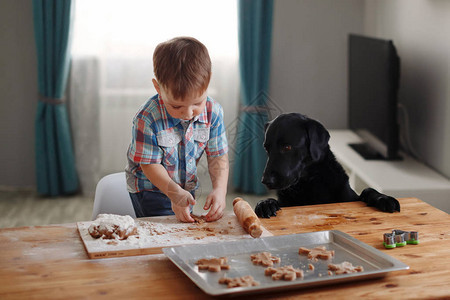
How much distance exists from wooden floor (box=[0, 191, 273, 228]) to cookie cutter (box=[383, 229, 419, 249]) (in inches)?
92.0

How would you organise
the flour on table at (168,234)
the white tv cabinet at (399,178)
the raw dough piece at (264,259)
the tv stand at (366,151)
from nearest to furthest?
the raw dough piece at (264,259) < the flour on table at (168,234) < the white tv cabinet at (399,178) < the tv stand at (366,151)

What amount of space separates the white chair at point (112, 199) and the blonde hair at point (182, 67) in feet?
1.53

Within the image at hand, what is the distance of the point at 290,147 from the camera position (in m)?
1.65

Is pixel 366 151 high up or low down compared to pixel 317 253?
down

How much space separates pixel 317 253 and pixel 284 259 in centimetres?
8

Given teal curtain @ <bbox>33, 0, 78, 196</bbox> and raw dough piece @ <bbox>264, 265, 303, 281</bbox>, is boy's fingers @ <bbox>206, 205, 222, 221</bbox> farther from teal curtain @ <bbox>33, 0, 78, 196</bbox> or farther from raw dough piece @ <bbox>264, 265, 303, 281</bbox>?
teal curtain @ <bbox>33, 0, 78, 196</bbox>

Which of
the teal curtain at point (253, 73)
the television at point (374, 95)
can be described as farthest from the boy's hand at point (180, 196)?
the teal curtain at point (253, 73)

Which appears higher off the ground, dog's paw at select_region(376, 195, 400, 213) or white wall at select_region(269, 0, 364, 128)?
white wall at select_region(269, 0, 364, 128)

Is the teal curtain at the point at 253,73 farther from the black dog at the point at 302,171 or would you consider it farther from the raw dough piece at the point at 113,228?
the raw dough piece at the point at 113,228

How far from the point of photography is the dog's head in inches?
64.6

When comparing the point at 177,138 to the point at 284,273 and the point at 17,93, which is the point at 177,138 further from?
the point at 17,93

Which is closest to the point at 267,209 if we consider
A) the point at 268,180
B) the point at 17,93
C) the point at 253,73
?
the point at 268,180

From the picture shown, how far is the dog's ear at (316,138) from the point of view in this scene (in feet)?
5.47

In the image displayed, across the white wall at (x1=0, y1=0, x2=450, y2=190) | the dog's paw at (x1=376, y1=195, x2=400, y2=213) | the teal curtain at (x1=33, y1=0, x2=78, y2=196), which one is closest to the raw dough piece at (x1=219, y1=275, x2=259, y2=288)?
the dog's paw at (x1=376, y1=195, x2=400, y2=213)
